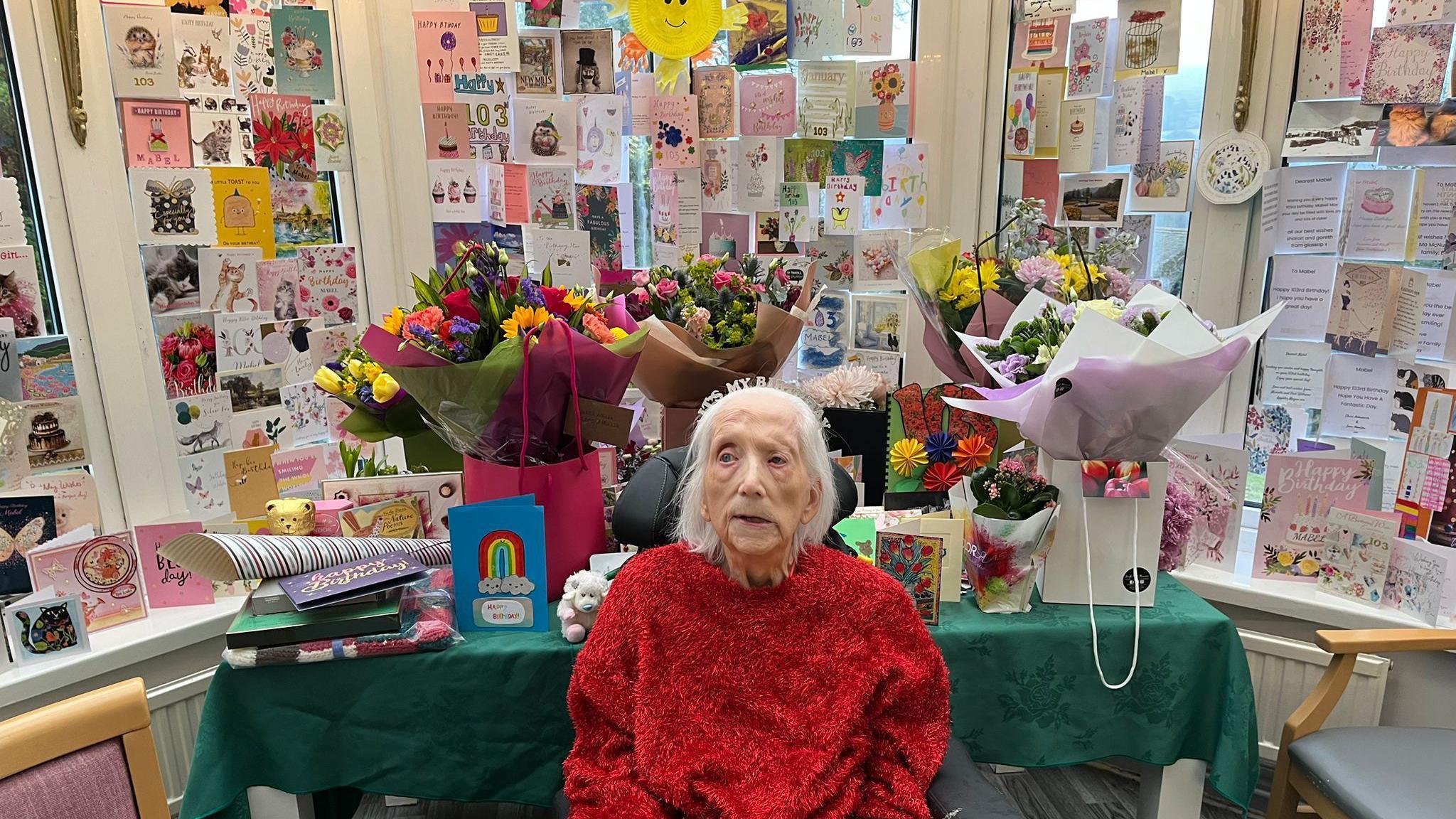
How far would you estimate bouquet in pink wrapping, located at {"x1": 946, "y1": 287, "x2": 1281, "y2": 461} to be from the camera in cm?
150

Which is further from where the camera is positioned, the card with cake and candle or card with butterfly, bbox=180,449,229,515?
card with butterfly, bbox=180,449,229,515

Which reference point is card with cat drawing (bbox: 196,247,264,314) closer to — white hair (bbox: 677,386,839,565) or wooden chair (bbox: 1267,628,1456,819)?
white hair (bbox: 677,386,839,565)

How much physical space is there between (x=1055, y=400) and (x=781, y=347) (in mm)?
748

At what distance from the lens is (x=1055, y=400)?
157 cm

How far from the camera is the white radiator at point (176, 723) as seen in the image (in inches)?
85.0

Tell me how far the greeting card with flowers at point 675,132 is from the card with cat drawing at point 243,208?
1.13 m

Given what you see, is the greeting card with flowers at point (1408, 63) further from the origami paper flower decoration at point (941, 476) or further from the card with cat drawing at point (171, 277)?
the card with cat drawing at point (171, 277)

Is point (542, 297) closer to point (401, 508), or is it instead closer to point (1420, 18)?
point (401, 508)

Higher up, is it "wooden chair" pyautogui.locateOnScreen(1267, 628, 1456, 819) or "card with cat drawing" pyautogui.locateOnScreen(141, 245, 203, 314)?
"card with cat drawing" pyautogui.locateOnScreen(141, 245, 203, 314)

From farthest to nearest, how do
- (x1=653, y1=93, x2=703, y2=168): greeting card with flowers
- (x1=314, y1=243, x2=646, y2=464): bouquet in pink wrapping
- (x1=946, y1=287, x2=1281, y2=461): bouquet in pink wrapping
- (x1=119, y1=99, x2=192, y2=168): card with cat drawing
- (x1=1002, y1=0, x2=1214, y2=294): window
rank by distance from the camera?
(x1=653, y1=93, x2=703, y2=168): greeting card with flowers, (x1=1002, y1=0, x2=1214, y2=294): window, (x1=119, y1=99, x2=192, y2=168): card with cat drawing, (x1=314, y1=243, x2=646, y2=464): bouquet in pink wrapping, (x1=946, y1=287, x2=1281, y2=461): bouquet in pink wrapping

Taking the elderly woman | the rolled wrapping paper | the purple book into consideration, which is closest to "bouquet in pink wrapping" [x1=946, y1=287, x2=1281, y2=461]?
the elderly woman

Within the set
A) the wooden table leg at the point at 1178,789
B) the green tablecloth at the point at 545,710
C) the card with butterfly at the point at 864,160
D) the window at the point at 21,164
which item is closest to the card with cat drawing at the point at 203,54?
the window at the point at 21,164

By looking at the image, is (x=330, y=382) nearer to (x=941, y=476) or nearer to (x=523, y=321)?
(x=523, y=321)

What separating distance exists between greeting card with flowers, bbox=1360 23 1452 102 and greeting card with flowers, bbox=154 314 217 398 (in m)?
3.05
